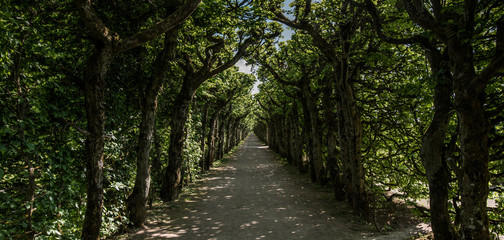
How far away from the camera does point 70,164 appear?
5570mm

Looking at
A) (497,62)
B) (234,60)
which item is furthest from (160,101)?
(497,62)

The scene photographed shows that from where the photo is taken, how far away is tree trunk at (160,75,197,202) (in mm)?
10992

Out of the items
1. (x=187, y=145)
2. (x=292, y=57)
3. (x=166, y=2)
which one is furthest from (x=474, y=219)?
(x=187, y=145)

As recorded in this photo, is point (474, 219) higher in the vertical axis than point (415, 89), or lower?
lower

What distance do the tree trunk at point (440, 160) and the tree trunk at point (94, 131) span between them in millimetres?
7601

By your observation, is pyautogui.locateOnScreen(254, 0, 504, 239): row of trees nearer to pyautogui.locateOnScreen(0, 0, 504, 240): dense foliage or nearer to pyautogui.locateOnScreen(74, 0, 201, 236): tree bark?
pyautogui.locateOnScreen(0, 0, 504, 240): dense foliage

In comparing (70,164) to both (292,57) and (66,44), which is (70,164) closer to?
(66,44)

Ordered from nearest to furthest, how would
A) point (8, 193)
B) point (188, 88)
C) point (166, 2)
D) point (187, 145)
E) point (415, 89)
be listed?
point (8, 193), point (415, 89), point (166, 2), point (188, 88), point (187, 145)

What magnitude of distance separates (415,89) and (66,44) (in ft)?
30.8

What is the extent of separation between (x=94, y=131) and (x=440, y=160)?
7999 mm

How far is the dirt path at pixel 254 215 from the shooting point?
746 centimetres

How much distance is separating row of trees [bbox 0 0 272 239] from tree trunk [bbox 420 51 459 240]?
583 centimetres

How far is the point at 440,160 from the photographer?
532 centimetres

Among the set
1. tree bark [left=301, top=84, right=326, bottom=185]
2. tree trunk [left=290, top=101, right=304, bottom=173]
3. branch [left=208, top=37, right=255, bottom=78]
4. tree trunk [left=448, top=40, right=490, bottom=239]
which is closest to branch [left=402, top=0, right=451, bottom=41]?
tree trunk [left=448, top=40, right=490, bottom=239]
